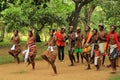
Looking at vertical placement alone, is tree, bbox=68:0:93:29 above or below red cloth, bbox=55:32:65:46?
above

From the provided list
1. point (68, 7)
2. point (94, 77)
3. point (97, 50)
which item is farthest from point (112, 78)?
point (68, 7)

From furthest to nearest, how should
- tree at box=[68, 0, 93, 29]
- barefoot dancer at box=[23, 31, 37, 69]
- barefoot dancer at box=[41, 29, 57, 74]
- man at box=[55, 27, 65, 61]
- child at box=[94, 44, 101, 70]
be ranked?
tree at box=[68, 0, 93, 29] < man at box=[55, 27, 65, 61] < barefoot dancer at box=[23, 31, 37, 69] < child at box=[94, 44, 101, 70] < barefoot dancer at box=[41, 29, 57, 74]

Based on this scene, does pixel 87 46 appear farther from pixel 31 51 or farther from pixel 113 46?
pixel 31 51

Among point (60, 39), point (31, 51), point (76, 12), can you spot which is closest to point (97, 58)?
point (31, 51)

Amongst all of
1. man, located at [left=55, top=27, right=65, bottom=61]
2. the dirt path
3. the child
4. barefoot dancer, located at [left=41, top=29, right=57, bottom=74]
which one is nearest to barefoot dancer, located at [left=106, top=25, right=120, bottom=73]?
the dirt path

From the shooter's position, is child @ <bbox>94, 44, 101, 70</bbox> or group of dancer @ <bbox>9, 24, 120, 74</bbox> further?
child @ <bbox>94, 44, 101, 70</bbox>

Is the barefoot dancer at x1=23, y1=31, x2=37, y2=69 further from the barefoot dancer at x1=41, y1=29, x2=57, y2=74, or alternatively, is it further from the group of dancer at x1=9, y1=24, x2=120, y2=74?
the barefoot dancer at x1=41, y1=29, x2=57, y2=74

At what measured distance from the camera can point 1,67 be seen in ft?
59.3

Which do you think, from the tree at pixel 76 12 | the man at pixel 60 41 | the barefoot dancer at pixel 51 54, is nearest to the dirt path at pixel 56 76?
the barefoot dancer at pixel 51 54

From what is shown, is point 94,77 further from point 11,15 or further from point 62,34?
point 11,15

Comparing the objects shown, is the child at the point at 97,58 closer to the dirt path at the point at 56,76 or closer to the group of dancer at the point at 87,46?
the group of dancer at the point at 87,46

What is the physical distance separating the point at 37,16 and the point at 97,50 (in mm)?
21539

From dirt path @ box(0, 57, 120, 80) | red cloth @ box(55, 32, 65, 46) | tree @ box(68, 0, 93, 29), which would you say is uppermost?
tree @ box(68, 0, 93, 29)

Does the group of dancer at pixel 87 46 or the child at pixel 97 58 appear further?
the child at pixel 97 58
